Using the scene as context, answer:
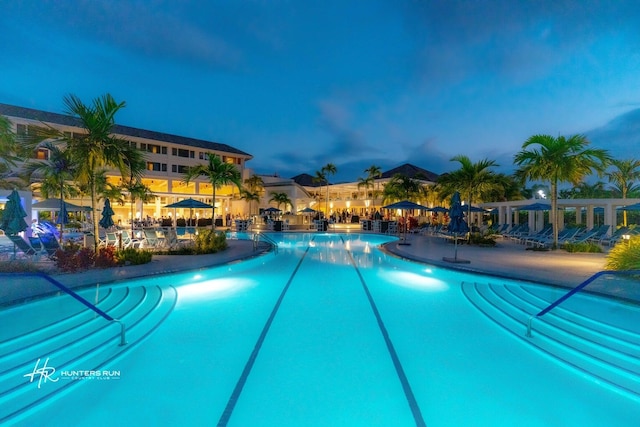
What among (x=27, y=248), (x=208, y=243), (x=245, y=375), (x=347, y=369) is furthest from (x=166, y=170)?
(x=347, y=369)

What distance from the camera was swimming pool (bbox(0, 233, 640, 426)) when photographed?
3.15 meters

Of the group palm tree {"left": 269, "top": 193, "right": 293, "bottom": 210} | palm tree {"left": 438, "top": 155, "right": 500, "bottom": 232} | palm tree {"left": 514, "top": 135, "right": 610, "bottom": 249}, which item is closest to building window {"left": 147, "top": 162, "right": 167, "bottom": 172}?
palm tree {"left": 269, "top": 193, "right": 293, "bottom": 210}

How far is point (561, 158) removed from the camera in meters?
12.9

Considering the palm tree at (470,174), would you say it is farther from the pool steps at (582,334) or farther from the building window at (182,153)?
the building window at (182,153)

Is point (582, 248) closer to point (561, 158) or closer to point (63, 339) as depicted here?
point (561, 158)

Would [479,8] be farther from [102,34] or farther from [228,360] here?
[102,34]

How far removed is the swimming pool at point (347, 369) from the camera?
3146 mm

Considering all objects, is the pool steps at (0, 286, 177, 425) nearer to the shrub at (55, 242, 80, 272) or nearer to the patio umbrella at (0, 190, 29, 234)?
the shrub at (55, 242, 80, 272)

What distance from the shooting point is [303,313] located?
247 inches

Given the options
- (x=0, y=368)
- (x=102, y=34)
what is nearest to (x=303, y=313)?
(x=0, y=368)

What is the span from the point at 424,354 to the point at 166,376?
3.44 meters

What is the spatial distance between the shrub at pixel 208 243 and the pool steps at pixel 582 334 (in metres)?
9.58

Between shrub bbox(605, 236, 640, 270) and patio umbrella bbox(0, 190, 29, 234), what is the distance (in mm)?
16218

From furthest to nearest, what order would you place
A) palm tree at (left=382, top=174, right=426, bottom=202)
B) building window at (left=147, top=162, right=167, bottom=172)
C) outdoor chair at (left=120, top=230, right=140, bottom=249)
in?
building window at (left=147, top=162, right=167, bottom=172) → palm tree at (left=382, top=174, right=426, bottom=202) → outdoor chair at (left=120, top=230, right=140, bottom=249)
